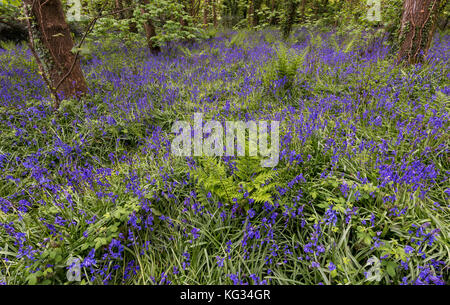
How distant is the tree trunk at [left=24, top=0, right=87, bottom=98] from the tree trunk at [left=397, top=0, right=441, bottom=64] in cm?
621

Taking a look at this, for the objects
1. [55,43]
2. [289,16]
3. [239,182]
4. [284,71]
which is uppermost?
[289,16]

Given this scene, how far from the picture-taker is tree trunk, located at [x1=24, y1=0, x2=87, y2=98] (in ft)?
11.8

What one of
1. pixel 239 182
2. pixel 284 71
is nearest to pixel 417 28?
pixel 284 71

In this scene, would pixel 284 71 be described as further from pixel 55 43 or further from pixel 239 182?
pixel 55 43

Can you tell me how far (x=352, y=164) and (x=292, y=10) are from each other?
8599 millimetres

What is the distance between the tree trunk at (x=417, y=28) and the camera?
416cm

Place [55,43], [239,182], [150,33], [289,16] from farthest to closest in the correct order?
[289,16], [150,33], [55,43], [239,182]

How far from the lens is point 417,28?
428 cm

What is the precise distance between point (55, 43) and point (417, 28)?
22.0 feet

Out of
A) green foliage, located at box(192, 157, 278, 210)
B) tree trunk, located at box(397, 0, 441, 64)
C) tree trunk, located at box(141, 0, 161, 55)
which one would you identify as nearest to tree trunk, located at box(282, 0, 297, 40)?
tree trunk, located at box(397, 0, 441, 64)

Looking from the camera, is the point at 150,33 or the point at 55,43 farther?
the point at 150,33

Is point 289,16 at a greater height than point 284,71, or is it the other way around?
point 289,16

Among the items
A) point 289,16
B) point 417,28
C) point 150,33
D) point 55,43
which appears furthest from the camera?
point 289,16

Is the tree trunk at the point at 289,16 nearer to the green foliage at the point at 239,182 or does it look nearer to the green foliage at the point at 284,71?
the green foliage at the point at 284,71
